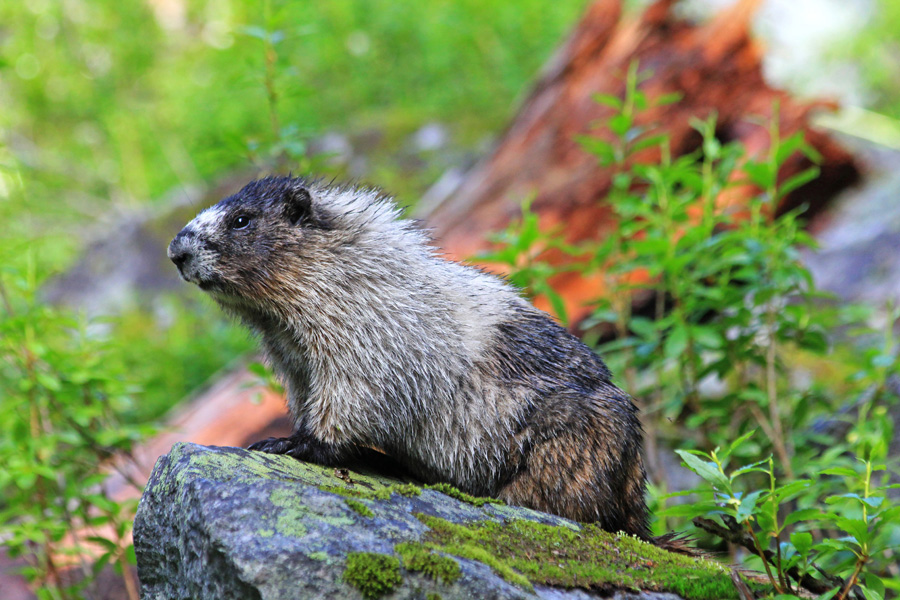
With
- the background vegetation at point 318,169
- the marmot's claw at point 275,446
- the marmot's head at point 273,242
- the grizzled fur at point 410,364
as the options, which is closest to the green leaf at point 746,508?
the background vegetation at point 318,169

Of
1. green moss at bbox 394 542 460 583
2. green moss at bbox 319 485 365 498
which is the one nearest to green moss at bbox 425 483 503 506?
green moss at bbox 319 485 365 498

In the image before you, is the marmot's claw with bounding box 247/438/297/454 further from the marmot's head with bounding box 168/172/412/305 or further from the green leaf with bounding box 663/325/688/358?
the green leaf with bounding box 663/325/688/358

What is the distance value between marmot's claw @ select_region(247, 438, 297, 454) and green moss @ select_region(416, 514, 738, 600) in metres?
1.05

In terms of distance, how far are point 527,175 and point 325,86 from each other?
13152 millimetres

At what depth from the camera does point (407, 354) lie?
429 centimetres

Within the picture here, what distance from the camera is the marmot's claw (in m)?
3.99

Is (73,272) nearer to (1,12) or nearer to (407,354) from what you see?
(1,12)

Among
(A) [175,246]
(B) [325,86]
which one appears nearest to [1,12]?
(B) [325,86]

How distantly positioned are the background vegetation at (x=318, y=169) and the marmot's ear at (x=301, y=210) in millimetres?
1464

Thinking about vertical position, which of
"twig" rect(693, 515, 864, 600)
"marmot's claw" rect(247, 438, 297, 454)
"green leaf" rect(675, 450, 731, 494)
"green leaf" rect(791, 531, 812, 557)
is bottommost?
"twig" rect(693, 515, 864, 600)

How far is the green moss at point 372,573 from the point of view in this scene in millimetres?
2795

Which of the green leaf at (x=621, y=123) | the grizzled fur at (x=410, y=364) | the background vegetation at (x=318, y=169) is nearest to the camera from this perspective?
the grizzled fur at (x=410, y=364)

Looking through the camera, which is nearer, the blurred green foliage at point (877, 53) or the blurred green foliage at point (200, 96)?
the blurred green foliage at point (200, 96)

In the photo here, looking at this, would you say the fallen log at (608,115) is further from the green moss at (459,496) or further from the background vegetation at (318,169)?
the green moss at (459,496)
